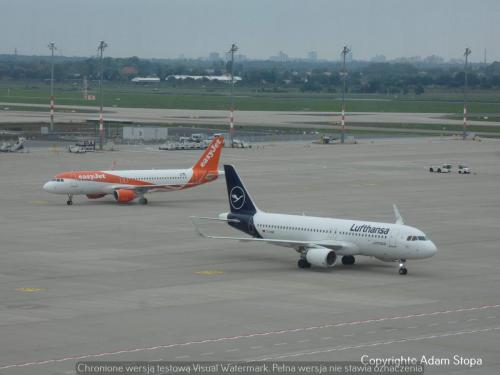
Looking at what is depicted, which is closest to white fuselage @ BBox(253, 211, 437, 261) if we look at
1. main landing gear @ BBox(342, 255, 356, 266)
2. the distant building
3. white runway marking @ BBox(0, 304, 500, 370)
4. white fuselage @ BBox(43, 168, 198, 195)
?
main landing gear @ BBox(342, 255, 356, 266)

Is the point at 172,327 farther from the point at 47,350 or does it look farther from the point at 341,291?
the point at 341,291

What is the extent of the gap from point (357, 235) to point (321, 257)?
2.46m

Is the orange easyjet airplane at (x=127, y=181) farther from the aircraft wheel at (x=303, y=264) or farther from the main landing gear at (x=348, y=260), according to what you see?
the main landing gear at (x=348, y=260)

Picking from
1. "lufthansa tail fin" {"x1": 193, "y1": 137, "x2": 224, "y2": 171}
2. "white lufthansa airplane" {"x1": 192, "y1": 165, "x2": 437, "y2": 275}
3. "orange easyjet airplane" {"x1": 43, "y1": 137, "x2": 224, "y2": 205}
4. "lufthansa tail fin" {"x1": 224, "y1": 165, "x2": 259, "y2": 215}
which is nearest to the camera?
"white lufthansa airplane" {"x1": 192, "y1": 165, "x2": 437, "y2": 275}

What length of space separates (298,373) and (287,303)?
15.0m

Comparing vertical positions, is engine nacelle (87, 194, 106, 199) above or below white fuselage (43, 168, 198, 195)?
below

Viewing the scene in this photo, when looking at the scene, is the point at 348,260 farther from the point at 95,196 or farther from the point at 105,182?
the point at 95,196

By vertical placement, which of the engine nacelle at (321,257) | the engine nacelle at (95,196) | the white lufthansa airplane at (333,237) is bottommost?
the engine nacelle at (95,196)

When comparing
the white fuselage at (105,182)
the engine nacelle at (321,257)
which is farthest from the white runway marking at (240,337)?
the white fuselage at (105,182)

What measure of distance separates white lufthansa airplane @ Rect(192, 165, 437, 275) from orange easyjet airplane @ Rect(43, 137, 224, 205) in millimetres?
28890

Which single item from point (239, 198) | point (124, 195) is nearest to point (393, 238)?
point (239, 198)

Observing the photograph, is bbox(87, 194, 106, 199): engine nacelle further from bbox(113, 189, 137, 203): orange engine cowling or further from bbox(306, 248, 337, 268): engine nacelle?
bbox(306, 248, 337, 268): engine nacelle

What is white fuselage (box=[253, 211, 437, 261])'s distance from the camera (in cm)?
6338

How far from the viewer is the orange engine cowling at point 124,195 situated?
324 ft
